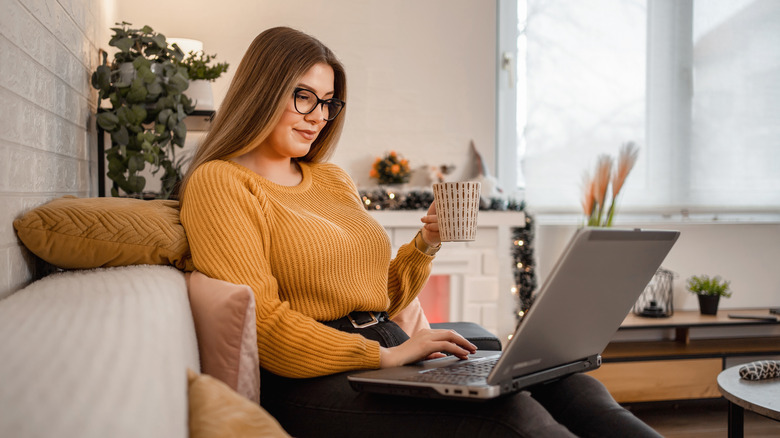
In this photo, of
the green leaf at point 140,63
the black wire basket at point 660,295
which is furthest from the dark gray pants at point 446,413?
the black wire basket at point 660,295

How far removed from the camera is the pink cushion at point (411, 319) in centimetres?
185

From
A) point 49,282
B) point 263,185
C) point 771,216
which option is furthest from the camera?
point 771,216

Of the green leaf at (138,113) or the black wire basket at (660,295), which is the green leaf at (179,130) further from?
the black wire basket at (660,295)

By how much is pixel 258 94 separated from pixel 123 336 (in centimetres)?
88

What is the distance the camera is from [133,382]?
2.21ft

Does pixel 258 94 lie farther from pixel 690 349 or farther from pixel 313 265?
pixel 690 349

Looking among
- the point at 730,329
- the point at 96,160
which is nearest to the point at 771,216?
the point at 730,329

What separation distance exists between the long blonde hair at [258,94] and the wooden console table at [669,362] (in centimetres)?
199

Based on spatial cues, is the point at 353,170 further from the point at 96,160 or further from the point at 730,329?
the point at 730,329

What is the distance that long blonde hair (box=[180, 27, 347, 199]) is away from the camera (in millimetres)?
1505

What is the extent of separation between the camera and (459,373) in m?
1.13

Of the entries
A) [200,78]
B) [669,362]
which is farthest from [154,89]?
[669,362]

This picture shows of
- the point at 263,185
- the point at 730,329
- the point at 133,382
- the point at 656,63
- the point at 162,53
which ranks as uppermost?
the point at 656,63

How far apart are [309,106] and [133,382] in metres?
1.01
